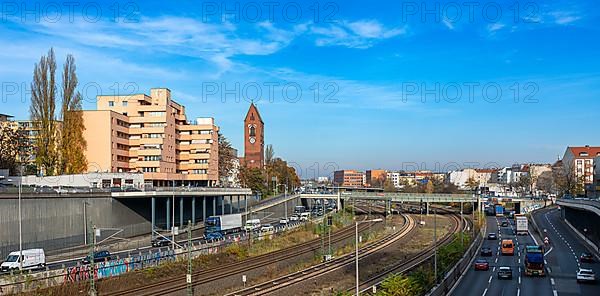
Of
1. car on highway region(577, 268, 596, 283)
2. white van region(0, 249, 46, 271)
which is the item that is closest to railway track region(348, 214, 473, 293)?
car on highway region(577, 268, 596, 283)

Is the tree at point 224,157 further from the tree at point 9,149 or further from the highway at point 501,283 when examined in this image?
the highway at point 501,283

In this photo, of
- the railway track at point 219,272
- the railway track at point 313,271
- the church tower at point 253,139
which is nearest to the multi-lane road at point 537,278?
the railway track at point 313,271

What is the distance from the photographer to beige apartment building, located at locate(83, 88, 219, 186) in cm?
9200

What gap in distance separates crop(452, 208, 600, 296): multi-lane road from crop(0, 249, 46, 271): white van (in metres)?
32.0

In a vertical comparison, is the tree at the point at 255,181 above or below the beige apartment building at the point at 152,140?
below

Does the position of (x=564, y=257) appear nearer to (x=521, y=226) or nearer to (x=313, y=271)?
Result: (x=521, y=226)

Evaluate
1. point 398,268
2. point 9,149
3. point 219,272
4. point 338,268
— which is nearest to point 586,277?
point 398,268

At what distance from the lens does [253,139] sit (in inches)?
6703

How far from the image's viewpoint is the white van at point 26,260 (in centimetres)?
4450

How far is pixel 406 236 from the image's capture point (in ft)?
298

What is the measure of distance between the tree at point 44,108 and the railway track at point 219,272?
3237 cm

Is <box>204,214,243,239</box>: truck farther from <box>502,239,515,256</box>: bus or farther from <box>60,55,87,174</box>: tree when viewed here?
<box>502,239,515,256</box>: bus

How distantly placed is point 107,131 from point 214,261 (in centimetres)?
4257

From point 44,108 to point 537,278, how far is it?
60285 mm
